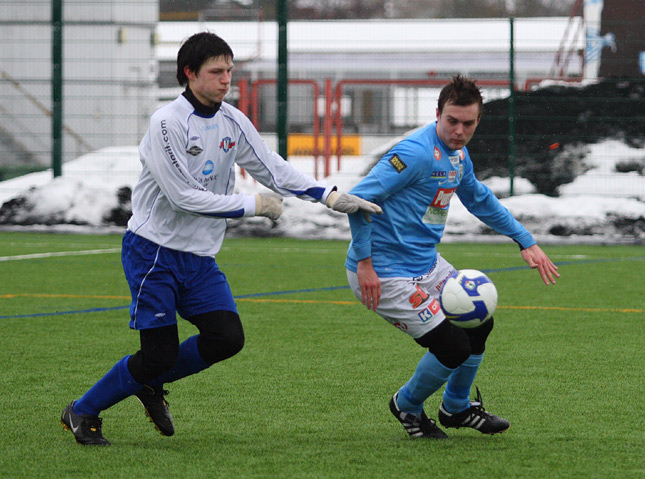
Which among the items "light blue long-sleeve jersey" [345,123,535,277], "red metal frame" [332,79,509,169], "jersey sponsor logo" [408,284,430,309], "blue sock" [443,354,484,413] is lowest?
"blue sock" [443,354,484,413]

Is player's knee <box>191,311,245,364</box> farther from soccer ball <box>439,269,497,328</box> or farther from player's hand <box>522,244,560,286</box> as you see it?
player's hand <box>522,244,560,286</box>

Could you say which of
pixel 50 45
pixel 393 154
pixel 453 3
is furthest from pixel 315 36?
pixel 453 3

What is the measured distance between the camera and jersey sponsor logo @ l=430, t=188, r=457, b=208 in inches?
182

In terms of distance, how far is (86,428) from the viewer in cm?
440

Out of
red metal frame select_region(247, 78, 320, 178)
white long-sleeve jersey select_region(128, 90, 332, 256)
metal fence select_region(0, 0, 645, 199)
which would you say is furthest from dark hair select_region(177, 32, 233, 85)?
red metal frame select_region(247, 78, 320, 178)

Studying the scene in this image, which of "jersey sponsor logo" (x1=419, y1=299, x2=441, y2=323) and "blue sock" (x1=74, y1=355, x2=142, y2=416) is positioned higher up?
"jersey sponsor logo" (x1=419, y1=299, x2=441, y2=323)

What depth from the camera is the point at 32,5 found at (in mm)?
16969

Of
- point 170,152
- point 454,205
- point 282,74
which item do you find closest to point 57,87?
point 282,74

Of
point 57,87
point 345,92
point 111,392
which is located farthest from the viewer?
point 345,92

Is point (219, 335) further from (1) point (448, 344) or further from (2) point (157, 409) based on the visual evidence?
(1) point (448, 344)

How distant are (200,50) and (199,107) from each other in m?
0.23

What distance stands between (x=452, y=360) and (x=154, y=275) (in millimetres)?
1277

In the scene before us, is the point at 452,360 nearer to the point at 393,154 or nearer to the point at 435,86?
the point at 393,154

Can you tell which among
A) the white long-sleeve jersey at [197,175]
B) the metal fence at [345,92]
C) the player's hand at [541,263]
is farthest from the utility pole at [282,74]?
the white long-sleeve jersey at [197,175]
